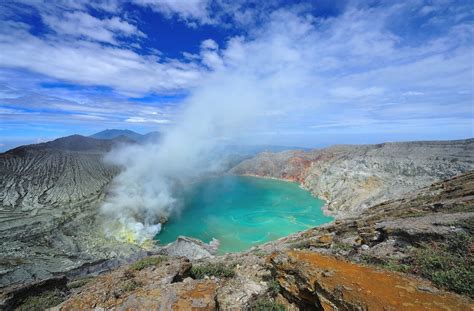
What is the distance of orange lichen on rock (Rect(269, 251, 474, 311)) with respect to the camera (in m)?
3.85

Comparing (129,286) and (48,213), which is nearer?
(129,286)

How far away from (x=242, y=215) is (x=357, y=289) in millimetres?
42030

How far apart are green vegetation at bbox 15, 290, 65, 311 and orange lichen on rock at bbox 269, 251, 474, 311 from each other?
8144mm

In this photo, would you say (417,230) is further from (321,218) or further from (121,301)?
(321,218)

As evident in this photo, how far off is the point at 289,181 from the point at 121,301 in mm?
76149

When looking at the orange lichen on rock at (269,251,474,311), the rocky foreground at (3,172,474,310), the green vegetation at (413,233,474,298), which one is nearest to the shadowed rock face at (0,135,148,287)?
the rocky foreground at (3,172,474,310)

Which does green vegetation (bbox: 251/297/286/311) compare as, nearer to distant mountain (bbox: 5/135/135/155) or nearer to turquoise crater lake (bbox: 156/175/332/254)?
turquoise crater lake (bbox: 156/175/332/254)

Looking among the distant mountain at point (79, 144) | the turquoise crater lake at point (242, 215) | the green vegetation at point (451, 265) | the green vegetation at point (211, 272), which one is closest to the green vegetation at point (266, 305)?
the green vegetation at point (211, 272)

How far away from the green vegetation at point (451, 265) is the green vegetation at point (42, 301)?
1129 cm

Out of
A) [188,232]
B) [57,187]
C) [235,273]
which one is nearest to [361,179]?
[188,232]

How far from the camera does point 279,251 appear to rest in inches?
299

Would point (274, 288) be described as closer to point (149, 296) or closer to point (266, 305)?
point (266, 305)

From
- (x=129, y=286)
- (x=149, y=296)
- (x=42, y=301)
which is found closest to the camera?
(x=149, y=296)

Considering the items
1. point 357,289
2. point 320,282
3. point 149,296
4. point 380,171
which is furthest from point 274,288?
point 380,171
